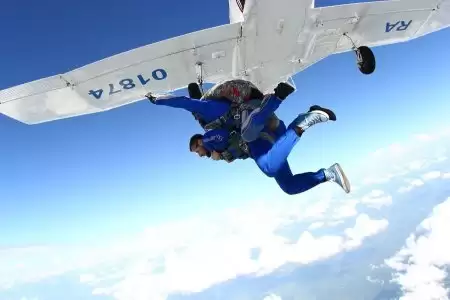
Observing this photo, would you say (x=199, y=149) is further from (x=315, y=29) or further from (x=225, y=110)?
(x=315, y=29)

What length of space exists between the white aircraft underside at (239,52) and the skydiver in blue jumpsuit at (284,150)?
2056 millimetres

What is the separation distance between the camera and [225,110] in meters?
3.61

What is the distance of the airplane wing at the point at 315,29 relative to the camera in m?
5.04

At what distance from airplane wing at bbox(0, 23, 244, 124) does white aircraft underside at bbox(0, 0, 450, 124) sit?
14 millimetres

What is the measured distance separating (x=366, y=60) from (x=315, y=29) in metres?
0.97

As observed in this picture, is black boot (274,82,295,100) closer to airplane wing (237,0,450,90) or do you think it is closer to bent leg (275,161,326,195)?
bent leg (275,161,326,195)

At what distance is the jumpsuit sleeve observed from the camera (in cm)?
340

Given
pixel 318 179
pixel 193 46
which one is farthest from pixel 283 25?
pixel 318 179

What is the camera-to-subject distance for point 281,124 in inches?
143

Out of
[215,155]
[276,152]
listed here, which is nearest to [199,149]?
[215,155]

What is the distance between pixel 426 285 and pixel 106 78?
712 feet

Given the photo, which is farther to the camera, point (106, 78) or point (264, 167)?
point (106, 78)

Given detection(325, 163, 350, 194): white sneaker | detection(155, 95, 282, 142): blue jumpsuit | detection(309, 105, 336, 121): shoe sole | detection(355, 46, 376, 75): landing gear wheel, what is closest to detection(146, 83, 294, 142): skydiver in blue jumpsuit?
detection(155, 95, 282, 142): blue jumpsuit

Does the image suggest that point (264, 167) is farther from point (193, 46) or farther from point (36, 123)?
point (36, 123)
